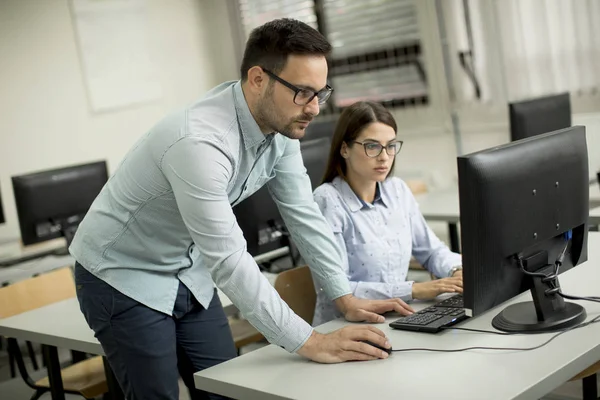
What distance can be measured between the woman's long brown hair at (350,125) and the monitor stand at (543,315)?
77cm

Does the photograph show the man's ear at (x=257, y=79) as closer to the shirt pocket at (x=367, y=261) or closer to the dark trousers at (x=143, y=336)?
the dark trousers at (x=143, y=336)

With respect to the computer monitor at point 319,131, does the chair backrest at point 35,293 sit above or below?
below

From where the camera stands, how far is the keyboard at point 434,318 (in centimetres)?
180

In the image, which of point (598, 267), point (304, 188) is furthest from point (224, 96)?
point (598, 267)

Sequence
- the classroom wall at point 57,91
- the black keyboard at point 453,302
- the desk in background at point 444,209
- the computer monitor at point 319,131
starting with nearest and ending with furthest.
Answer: the black keyboard at point 453,302 < the desk in background at point 444,209 < the computer monitor at point 319,131 < the classroom wall at point 57,91

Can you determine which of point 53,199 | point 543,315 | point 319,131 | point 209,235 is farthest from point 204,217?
point 319,131

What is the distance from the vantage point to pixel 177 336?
197 centimetres

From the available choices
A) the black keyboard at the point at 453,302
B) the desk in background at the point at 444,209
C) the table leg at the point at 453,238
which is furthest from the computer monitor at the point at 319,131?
the black keyboard at the point at 453,302

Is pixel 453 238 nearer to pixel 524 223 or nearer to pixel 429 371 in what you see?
pixel 524 223

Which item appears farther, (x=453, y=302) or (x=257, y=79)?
(x=453, y=302)

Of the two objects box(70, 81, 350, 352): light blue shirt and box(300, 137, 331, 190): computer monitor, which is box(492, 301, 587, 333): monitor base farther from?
box(300, 137, 331, 190): computer monitor

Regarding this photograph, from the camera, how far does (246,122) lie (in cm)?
176

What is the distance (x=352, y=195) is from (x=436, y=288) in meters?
0.41

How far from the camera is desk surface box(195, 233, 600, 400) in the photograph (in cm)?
144
